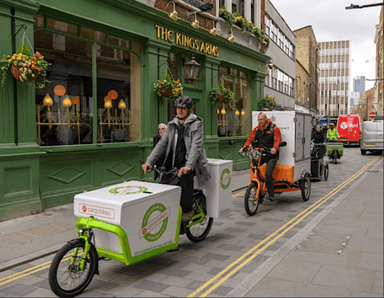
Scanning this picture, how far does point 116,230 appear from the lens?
4.10 meters

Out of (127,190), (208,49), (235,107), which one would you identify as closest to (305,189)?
(127,190)

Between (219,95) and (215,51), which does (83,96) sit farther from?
(215,51)

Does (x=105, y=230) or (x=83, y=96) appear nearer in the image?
(x=105, y=230)

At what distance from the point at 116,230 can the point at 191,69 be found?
9.47 metres

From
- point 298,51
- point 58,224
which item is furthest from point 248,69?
point 298,51

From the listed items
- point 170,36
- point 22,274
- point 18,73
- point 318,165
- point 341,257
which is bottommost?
point 22,274

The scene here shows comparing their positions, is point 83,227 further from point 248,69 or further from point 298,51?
point 298,51

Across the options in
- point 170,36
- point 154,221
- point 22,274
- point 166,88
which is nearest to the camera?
point 154,221

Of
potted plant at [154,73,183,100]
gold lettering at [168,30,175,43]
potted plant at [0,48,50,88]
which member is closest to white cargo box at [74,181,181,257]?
potted plant at [0,48,50,88]

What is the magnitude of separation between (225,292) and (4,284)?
2571mm

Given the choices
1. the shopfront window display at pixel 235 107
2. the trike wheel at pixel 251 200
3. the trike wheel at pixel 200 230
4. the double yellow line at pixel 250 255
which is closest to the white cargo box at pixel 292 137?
the double yellow line at pixel 250 255

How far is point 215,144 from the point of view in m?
14.4

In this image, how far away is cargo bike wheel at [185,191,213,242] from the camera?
5.77m

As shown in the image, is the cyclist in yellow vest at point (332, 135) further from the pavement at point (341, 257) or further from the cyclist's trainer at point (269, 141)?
the pavement at point (341, 257)
